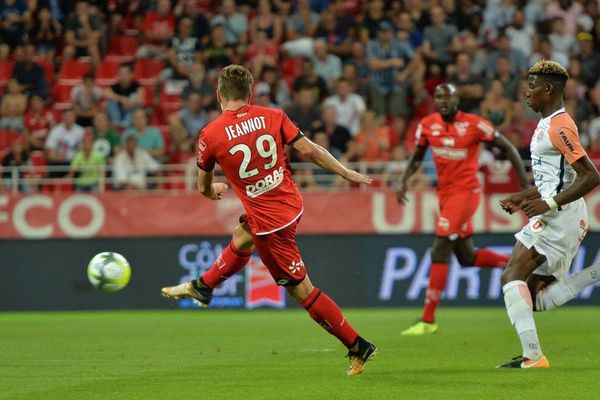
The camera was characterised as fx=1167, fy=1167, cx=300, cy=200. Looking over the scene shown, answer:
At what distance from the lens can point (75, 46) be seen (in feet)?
74.8

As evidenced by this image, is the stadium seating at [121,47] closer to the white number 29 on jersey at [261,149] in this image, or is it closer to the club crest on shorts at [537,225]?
the white number 29 on jersey at [261,149]

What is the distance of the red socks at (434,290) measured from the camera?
13406 mm

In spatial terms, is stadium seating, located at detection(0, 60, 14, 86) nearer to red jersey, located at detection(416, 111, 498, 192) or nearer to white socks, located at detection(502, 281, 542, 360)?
red jersey, located at detection(416, 111, 498, 192)

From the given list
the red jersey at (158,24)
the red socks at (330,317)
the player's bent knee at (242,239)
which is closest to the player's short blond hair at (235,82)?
the player's bent knee at (242,239)

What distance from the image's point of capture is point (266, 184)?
9.07m

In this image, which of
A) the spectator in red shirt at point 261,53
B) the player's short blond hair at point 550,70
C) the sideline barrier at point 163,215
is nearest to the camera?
the player's short blond hair at point 550,70

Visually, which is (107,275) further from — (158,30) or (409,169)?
(158,30)

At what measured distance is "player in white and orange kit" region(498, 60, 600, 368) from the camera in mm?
9109

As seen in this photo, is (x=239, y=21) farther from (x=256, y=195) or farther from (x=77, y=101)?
(x=256, y=195)

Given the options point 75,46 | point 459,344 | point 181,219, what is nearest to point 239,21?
point 75,46

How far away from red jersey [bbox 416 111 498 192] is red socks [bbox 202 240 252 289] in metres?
4.30

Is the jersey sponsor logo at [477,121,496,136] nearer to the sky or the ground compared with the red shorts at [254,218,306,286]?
nearer to the sky

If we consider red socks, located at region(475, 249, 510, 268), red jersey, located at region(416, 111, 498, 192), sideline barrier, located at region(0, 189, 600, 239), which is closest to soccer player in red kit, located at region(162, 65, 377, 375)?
red jersey, located at region(416, 111, 498, 192)

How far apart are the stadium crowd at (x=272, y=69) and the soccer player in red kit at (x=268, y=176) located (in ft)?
31.2
